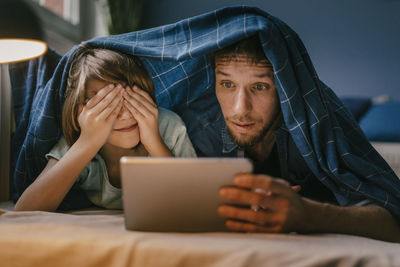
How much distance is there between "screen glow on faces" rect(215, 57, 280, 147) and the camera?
103cm

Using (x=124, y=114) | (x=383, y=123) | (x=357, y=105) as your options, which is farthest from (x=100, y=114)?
(x=357, y=105)

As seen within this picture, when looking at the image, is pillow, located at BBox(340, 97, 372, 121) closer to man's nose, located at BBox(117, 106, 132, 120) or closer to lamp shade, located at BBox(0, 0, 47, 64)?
man's nose, located at BBox(117, 106, 132, 120)

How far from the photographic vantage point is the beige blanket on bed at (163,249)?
1.79 ft

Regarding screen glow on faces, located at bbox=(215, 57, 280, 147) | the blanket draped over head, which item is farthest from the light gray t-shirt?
screen glow on faces, located at bbox=(215, 57, 280, 147)

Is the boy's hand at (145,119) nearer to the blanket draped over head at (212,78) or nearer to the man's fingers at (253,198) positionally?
the blanket draped over head at (212,78)

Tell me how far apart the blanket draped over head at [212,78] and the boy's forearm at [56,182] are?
107 mm

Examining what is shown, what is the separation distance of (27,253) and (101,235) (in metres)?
0.12

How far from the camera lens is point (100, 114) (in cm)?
95

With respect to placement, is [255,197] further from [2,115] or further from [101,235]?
[2,115]

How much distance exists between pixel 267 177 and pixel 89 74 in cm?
58

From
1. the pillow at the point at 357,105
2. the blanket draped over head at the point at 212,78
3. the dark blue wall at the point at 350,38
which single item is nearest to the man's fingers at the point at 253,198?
the blanket draped over head at the point at 212,78

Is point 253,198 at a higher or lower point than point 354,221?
higher

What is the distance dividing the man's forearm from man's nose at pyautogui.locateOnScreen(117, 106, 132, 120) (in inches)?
19.5

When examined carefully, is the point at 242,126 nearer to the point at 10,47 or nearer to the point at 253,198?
the point at 253,198
